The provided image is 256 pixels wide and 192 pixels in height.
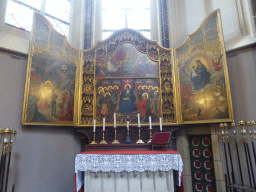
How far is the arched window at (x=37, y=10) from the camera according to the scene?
6.47 m

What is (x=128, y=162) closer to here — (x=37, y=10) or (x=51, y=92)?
(x=51, y=92)

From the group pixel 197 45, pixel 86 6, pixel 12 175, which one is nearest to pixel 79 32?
pixel 86 6

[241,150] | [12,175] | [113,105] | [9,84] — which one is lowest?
[12,175]

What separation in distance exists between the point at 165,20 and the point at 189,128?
4189 mm

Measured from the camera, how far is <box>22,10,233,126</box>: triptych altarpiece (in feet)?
18.2

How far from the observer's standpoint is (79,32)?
7707 mm

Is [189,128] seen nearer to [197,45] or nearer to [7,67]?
[197,45]

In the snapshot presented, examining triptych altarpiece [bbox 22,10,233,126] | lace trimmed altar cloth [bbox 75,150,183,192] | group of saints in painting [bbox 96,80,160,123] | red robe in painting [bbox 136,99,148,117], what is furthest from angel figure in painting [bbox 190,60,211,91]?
lace trimmed altar cloth [bbox 75,150,183,192]

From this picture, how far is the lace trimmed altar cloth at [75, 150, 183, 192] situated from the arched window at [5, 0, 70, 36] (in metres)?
4.86

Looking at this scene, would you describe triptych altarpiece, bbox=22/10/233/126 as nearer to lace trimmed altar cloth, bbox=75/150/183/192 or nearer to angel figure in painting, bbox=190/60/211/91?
angel figure in painting, bbox=190/60/211/91

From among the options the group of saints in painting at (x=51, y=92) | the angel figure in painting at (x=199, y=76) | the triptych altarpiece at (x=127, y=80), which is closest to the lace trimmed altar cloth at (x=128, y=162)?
the triptych altarpiece at (x=127, y=80)

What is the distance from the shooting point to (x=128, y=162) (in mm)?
4348

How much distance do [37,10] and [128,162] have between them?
6177 mm

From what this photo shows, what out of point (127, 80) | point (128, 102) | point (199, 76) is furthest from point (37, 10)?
point (199, 76)
